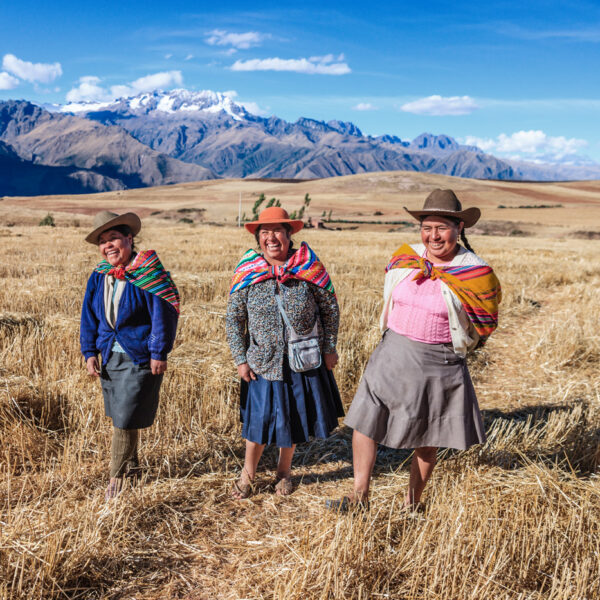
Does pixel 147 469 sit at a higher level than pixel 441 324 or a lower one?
lower

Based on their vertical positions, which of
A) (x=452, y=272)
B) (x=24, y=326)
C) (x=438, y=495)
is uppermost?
(x=452, y=272)

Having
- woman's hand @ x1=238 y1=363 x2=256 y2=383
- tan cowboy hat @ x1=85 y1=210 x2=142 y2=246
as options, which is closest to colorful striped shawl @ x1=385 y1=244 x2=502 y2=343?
woman's hand @ x1=238 y1=363 x2=256 y2=383

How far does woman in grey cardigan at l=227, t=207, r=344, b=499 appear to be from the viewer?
10.9ft

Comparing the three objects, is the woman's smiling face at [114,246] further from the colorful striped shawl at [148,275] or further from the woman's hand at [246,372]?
the woman's hand at [246,372]

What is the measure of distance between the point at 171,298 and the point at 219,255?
470 inches

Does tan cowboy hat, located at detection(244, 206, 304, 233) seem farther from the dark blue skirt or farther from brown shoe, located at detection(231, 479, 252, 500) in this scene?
brown shoe, located at detection(231, 479, 252, 500)

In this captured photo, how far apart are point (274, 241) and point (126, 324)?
1110mm

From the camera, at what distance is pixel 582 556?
2.63m

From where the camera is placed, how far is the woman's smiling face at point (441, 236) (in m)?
2.99

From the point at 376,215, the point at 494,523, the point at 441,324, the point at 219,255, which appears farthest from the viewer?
the point at 376,215

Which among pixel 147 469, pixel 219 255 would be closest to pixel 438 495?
pixel 147 469

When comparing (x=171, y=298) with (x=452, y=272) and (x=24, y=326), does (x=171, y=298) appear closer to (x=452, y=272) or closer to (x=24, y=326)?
(x=452, y=272)

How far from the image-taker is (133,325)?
3.31 m

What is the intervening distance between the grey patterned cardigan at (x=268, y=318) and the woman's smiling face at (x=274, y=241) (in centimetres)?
17
